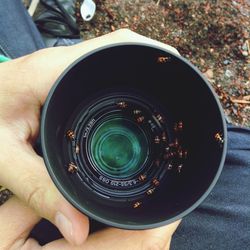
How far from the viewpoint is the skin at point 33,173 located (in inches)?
53.6

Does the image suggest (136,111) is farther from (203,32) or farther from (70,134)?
(203,32)

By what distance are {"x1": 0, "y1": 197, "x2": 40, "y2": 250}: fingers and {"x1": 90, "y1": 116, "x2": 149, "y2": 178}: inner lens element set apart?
0.94 ft

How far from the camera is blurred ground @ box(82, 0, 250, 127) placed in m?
2.60

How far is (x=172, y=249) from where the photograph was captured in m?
1.89

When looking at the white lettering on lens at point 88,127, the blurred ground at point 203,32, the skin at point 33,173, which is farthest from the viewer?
the blurred ground at point 203,32

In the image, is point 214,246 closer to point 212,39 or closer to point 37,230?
point 37,230

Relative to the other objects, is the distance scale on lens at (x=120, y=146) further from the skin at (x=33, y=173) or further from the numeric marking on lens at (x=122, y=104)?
the skin at (x=33, y=173)

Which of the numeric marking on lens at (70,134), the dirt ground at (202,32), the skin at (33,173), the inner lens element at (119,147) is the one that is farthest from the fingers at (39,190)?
the dirt ground at (202,32)

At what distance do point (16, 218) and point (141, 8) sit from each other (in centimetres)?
145

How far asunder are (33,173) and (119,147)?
1.12ft

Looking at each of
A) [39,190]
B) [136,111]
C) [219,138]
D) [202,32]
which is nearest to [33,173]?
[39,190]

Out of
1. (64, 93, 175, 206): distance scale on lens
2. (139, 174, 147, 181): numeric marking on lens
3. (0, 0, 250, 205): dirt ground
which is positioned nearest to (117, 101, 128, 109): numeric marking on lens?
(64, 93, 175, 206): distance scale on lens

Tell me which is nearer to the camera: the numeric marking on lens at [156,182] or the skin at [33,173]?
the skin at [33,173]

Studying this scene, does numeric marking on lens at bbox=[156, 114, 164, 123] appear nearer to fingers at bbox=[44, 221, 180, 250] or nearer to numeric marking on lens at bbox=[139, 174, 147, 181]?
numeric marking on lens at bbox=[139, 174, 147, 181]
